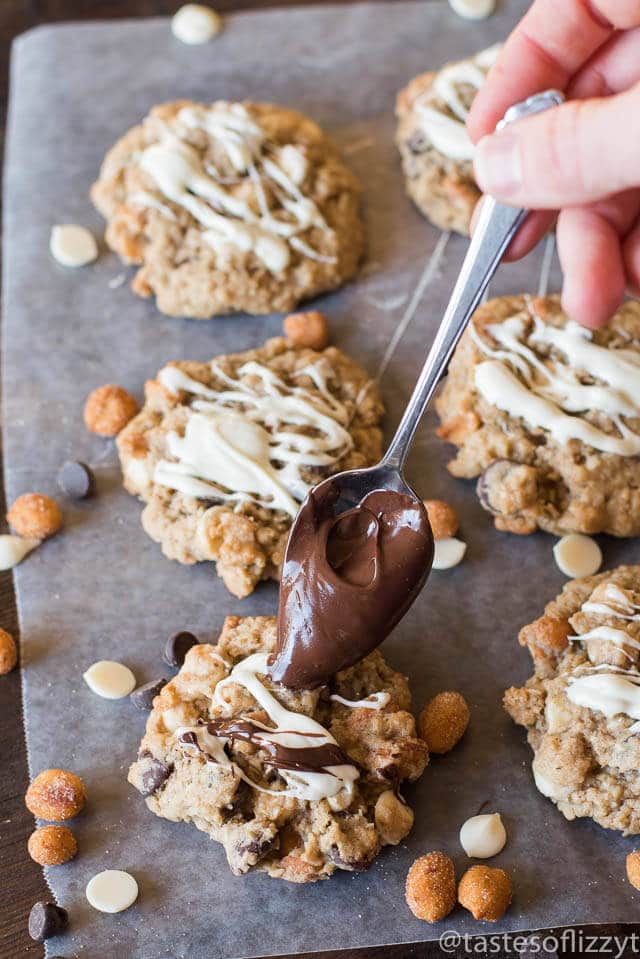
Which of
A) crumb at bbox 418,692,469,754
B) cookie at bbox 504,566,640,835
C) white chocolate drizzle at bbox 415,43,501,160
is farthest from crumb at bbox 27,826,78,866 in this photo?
white chocolate drizzle at bbox 415,43,501,160

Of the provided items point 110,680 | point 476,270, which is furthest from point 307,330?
point 110,680

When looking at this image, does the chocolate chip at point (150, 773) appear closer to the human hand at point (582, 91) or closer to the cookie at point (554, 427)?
the cookie at point (554, 427)

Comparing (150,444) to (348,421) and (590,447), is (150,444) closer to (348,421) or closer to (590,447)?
(348,421)

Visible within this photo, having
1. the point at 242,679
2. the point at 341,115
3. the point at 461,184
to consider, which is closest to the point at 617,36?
the point at 461,184

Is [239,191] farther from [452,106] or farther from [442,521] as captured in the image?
[442,521]

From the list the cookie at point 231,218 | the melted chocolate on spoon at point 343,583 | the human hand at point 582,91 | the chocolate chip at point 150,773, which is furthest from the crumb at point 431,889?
the cookie at point 231,218

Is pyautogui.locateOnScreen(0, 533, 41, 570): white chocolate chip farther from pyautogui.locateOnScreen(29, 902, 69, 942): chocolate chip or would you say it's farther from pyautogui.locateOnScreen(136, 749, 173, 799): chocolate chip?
pyautogui.locateOnScreen(29, 902, 69, 942): chocolate chip
